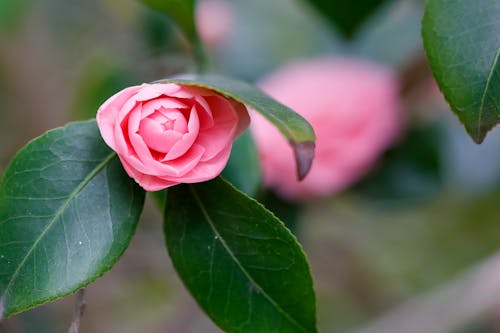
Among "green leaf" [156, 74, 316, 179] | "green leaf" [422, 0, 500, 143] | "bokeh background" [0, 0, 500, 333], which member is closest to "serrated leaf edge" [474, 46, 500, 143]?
"green leaf" [422, 0, 500, 143]

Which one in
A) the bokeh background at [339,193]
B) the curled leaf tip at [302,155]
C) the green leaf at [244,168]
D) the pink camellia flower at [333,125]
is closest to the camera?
the curled leaf tip at [302,155]

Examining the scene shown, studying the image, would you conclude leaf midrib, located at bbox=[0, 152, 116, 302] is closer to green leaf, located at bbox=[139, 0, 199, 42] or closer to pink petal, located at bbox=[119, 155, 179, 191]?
pink petal, located at bbox=[119, 155, 179, 191]

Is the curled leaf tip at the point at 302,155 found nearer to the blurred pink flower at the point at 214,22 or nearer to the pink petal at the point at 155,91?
the pink petal at the point at 155,91

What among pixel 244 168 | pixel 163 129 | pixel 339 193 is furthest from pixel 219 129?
pixel 339 193

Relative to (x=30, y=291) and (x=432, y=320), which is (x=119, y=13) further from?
(x=30, y=291)

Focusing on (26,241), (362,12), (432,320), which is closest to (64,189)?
(26,241)

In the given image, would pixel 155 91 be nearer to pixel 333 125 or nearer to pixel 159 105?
pixel 159 105

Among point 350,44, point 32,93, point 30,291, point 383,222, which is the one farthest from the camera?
point 383,222

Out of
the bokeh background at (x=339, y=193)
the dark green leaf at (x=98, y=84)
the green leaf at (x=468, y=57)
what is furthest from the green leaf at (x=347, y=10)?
the green leaf at (x=468, y=57)
